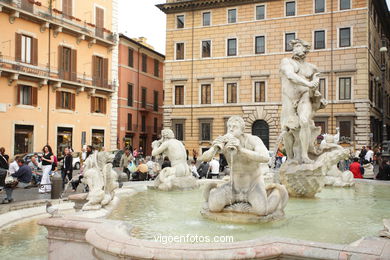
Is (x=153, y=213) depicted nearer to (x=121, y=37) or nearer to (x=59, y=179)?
(x=59, y=179)

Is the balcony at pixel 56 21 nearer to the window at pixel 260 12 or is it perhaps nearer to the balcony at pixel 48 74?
the balcony at pixel 48 74

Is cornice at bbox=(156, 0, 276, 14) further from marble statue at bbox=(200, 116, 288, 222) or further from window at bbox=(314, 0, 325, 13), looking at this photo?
marble statue at bbox=(200, 116, 288, 222)

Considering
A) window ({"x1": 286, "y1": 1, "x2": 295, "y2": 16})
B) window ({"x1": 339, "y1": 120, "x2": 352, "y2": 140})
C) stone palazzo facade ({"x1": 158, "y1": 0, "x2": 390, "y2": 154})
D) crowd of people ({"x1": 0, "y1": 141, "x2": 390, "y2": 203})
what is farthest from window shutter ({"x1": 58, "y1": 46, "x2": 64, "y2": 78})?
window ({"x1": 339, "y1": 120, "x2": 352, "y2": 140})

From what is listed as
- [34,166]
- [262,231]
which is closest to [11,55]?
[34,166]

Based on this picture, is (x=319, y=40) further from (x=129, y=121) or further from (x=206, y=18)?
(x=129, y=121)

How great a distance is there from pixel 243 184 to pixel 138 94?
40103 millimetres

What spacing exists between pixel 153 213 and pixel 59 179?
14.9 feet

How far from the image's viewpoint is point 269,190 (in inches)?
210

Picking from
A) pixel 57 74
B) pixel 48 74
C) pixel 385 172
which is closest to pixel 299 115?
pixel 385 172

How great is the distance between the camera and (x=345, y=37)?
34344mm

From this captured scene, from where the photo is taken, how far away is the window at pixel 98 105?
3397 cm

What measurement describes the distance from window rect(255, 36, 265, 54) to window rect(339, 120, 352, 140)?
9.15 m

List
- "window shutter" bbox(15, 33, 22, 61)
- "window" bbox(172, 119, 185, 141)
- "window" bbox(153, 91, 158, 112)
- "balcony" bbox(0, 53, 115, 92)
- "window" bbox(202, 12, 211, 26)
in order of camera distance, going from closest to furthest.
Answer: "balcony" bbox(0, 53, 115, 92), "window shutter" bbox(15, 33, 22, 61), "window" bbox(202, 12, 211, 26), "window" bbox(172, 119, 185, 141), "window" bbox(153, 91, 158, 112)

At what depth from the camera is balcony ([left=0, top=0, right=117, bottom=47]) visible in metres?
27.0
